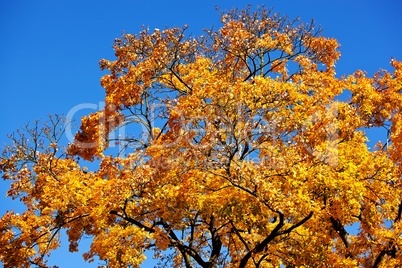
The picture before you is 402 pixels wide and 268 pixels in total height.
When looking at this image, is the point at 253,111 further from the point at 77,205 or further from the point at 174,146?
the point at 77,205

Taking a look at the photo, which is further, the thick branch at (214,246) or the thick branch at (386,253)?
the thick branch at (214,246)

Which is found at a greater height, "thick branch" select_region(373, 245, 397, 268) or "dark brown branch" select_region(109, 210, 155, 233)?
"dark brown branch" select_region(109, 210, 155, 233)

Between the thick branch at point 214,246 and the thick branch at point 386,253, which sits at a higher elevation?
the thick branch at point 214,246

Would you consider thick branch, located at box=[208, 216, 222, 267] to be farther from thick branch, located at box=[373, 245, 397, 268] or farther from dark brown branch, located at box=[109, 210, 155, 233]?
thick branch, located at box=[373, 245, 397, 268]

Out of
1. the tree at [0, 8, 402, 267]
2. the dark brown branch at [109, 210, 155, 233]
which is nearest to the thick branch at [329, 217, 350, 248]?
the tree at [0, 8, 402, 267]

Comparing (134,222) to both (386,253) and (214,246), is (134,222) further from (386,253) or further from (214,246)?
(386,253)

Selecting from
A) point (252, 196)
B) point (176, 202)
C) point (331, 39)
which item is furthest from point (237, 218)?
point (331, 39)

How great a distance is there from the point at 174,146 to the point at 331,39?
917 centimetres

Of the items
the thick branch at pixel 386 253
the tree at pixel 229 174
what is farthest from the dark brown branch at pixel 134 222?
the thick branch at pixel 386 253

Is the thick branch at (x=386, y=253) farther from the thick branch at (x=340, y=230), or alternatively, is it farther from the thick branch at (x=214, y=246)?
the thick branch at (x=214, y=246)

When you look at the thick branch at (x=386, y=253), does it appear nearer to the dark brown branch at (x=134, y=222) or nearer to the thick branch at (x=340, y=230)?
the thick branch at (x=340, y=230)

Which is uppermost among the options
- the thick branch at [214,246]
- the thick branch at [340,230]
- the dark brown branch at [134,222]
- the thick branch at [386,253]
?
the dark brown branch at [134,222]

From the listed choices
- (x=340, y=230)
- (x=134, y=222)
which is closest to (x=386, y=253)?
(x=340, y=230)

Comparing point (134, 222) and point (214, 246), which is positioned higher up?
point (134, 222)
